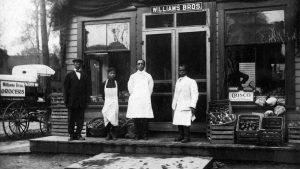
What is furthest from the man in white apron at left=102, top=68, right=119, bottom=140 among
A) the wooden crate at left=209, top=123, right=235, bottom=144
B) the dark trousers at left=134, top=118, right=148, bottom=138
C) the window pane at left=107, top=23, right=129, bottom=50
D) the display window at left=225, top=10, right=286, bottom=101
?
the display window at left=225, top=10, right=286, bottom=101

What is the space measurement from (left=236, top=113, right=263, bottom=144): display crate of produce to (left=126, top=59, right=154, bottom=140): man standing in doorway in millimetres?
2021

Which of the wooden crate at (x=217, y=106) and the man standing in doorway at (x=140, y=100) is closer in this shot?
the wooden crate at (x=217, y=106)

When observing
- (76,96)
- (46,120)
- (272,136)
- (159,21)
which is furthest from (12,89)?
(272,136)

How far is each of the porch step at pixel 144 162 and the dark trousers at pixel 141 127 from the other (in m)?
1.03

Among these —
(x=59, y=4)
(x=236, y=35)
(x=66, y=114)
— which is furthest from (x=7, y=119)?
(x=236, y=35)

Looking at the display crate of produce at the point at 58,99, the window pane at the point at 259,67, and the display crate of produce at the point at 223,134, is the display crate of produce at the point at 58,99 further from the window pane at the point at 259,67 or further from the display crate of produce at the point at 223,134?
the window pane at the point at 259,67

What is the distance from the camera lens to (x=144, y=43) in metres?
10.6

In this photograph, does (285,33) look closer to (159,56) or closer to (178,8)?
(178,8)

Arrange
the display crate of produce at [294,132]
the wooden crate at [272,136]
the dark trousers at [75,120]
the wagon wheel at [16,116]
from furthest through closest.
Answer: the wagon wheel at [16,116], the dark trousers at [75,120], the display crate of produce at [294,132], the wooden crate at [272,136]

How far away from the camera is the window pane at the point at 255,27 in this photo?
9492mm

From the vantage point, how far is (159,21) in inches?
413

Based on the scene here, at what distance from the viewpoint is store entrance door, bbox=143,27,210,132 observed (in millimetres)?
10117

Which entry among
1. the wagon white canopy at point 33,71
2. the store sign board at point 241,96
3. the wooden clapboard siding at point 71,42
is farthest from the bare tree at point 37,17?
the store sign board at point 241,96

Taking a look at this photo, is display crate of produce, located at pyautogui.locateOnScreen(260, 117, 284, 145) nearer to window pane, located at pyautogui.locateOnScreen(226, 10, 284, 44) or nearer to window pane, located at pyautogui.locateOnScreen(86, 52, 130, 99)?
window pane, located at pyautogui.locateOnScreen(226, 10, 284, 44)
